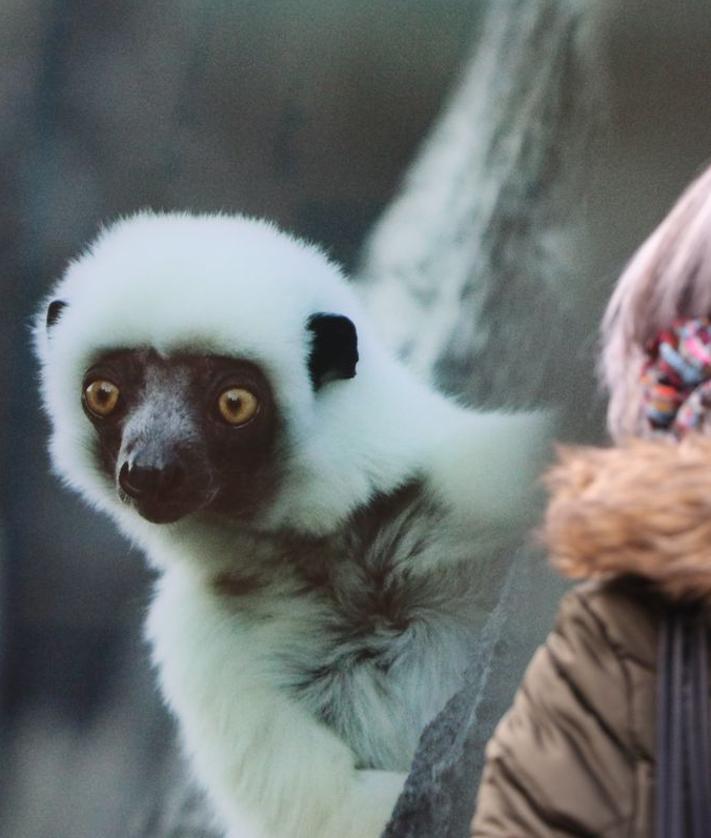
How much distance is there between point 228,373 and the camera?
263 cm

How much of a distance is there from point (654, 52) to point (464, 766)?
169 centimetres

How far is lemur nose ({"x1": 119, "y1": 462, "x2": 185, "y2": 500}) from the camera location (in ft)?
8.38

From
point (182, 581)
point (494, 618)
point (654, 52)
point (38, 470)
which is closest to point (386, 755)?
point (494, 618)

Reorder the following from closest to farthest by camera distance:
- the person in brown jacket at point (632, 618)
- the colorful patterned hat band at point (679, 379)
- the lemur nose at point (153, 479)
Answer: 1. the person in brown jacket at point (632, 618)
2. the colorful patterned hat band at point (679, 379)
3. the lemur nose at point (153, 479)

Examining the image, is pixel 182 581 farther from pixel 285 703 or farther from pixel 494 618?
pixel 494 618

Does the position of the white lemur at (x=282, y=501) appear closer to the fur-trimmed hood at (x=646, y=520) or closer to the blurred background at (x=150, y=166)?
the blurred background at (x=150, y=166)

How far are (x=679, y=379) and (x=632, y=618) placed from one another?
1.00ft

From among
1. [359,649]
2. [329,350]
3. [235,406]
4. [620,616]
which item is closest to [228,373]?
[235,406]

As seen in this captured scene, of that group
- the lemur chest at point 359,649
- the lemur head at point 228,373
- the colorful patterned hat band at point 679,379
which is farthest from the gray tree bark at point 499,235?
the colorful patterned hat band at point 679,379

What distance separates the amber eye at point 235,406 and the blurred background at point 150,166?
0.40 m

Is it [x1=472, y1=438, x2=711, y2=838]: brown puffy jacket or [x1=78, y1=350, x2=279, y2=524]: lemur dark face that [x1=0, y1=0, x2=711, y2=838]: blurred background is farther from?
[x1=472, y1=438, x2=711, y2=838]: brown puffy jacket

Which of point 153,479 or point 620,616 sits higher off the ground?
point 153,479

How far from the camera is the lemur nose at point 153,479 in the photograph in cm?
255

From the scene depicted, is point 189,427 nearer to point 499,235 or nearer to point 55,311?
point 55,311
